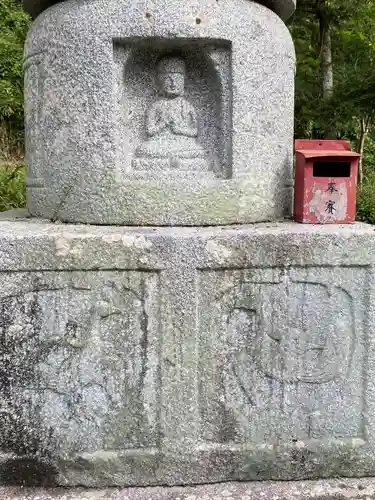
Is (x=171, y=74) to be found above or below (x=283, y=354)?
→ above

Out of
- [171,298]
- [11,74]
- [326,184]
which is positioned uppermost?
[11,74]

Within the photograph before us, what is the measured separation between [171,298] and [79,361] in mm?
428

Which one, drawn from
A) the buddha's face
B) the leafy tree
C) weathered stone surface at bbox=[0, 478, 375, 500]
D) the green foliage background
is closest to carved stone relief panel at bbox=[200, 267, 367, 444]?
weathered stone surface at bbox=[0, 478, 375, 500]

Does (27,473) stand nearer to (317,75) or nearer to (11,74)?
(317,75)

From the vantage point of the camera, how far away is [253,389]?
2078 millimetres

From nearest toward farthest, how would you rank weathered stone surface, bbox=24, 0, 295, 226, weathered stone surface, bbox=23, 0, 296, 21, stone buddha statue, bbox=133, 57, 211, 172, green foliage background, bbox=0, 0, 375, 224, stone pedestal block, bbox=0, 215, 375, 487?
stone pedestal block, bbox=0, 215, 375, 487, weathered stone surface, bbox=24, 0, 295, 226, stone buddha statue, bbox=133, 57, 211, 172, weathered stone surface, bbox=23, 0, 296, 21, green foliage background, bbox=0, 0, 375, 224

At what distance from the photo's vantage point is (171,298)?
1.99 meters

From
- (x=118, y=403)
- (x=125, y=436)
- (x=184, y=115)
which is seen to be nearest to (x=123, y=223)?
(x=184, y=115)

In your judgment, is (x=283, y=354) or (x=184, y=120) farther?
(x=184, y=120)

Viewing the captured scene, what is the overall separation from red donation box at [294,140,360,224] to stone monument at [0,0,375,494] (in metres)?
0.14

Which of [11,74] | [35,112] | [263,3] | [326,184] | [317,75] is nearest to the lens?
[326,184]

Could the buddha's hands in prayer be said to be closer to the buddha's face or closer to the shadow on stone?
the buddha's face

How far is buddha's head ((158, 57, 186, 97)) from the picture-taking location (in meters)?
2.22

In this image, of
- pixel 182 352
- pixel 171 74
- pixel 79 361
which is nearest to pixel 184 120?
pixel 171 74
